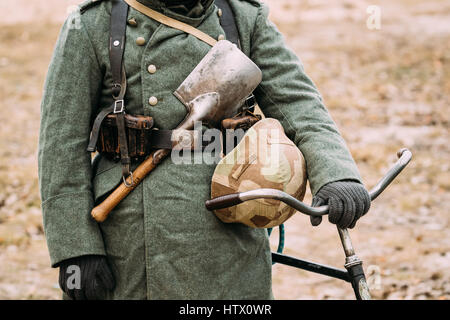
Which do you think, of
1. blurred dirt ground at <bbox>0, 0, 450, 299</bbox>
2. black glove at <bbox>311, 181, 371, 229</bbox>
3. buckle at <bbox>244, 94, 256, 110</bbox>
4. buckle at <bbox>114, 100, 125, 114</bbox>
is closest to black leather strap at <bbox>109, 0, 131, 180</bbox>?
buckle at <bbox>114, 100, 125, 114</bbox>

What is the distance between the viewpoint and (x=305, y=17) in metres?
13.9

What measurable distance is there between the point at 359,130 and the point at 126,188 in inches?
234

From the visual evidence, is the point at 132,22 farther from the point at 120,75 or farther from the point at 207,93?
the point at 207,93

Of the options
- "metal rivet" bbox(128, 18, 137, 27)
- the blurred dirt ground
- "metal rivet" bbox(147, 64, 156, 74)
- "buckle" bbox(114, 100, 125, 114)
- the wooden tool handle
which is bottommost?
the blurred dirt ground

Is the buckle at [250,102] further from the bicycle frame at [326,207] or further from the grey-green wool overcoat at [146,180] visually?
the bicycle frame at [326,207]

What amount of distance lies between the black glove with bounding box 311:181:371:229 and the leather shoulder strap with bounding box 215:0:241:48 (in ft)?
2.28

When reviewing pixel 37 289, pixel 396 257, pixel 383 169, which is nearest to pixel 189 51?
pixel 37 289

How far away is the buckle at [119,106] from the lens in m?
2.07

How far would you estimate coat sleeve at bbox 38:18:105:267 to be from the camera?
2.08 metres

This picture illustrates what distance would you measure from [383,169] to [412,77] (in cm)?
358

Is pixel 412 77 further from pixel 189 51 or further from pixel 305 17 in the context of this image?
pixel 189 51

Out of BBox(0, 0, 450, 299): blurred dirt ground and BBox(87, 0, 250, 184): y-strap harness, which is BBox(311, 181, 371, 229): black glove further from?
BBox(0, 0, 450, 299): blurred dirt ground

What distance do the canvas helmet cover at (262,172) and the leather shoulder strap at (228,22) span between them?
0.41 m

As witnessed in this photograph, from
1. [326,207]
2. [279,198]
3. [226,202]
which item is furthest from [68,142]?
[326,207]
